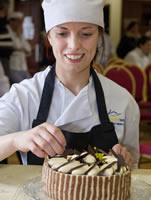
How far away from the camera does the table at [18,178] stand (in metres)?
0.99

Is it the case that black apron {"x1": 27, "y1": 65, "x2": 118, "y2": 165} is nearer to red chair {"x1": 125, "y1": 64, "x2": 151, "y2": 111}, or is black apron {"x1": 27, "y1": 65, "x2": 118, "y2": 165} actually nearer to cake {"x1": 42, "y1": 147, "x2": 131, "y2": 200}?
cake {"x1": 42, "y1": 147, "x2": 131, "y2": 200}

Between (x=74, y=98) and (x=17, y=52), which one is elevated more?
(x=74, y=98)

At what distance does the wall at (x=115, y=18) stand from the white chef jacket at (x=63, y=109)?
27.6 feet

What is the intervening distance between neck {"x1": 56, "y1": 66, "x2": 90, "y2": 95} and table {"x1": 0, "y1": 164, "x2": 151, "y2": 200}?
34 cm

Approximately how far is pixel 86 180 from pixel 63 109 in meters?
0.52

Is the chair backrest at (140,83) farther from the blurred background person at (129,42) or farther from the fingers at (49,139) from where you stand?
the fingers at (49,139)

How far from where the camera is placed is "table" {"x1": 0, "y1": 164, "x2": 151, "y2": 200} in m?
0.99

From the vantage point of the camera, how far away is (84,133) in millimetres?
1314

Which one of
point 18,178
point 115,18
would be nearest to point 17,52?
point 18,178

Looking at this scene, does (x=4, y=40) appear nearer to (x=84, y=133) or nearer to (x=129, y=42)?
(x=129, y=42)

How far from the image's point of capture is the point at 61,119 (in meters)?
1.34

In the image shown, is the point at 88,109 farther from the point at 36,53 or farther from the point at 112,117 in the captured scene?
the point at 36,53

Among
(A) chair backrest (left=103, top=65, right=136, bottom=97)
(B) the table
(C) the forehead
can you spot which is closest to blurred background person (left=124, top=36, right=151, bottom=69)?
(A) chair backrest (left=103, top=65, right=136, bottom=97)

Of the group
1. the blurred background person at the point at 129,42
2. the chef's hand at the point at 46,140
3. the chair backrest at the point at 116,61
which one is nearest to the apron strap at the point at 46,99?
the chef's hand at the point at 46,140
